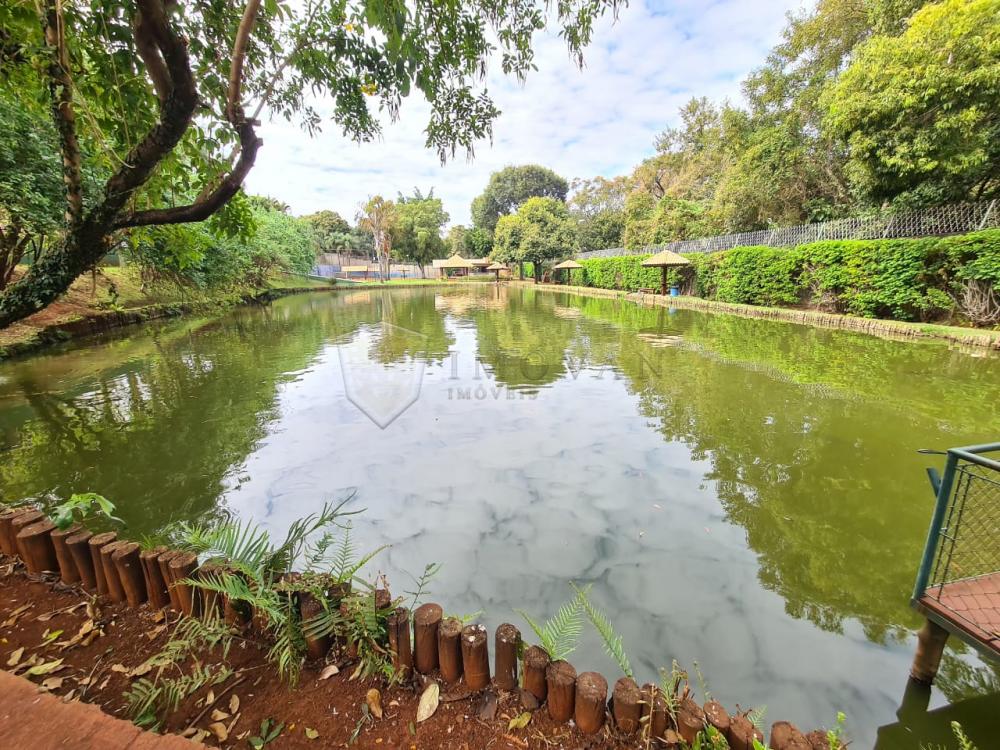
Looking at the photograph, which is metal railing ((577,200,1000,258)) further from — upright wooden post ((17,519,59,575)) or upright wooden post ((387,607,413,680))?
upright wooden post ((17,519,59,575))

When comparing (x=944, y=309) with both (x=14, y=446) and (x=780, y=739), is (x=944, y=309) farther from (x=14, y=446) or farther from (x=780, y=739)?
(x=14, y=446)

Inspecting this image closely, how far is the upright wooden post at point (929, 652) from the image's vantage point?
1.98 metres

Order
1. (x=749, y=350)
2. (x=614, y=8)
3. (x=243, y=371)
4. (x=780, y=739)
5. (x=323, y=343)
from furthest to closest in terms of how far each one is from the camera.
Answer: (x=323, y=343) < (x=749, y=350) < (x=243, y=371) < (x=614, y=8) < (x=780, y=739)

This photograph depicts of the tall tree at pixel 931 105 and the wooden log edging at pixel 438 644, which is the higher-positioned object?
the tall tree at pixel 931 105

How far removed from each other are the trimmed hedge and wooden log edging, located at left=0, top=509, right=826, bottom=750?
12704 millimetres

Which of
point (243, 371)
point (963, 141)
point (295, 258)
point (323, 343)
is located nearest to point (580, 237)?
point (295, 258)

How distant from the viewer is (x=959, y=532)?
3146mm

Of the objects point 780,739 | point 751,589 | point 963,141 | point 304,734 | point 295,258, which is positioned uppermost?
point 963,141

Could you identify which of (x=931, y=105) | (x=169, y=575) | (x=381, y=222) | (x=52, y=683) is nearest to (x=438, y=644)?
→ (x=169, y=575)

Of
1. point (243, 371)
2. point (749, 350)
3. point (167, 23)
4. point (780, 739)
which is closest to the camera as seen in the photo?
point (780, 739)

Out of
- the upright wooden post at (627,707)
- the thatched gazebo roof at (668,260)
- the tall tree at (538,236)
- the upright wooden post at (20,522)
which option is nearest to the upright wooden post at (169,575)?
the upright wooden post at (20,522)

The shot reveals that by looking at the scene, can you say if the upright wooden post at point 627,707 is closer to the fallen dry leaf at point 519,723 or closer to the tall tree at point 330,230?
the fallen dry leaf at point 519,723

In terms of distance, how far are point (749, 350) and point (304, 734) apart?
32.8 ft

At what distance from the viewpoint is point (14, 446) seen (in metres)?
4.67
